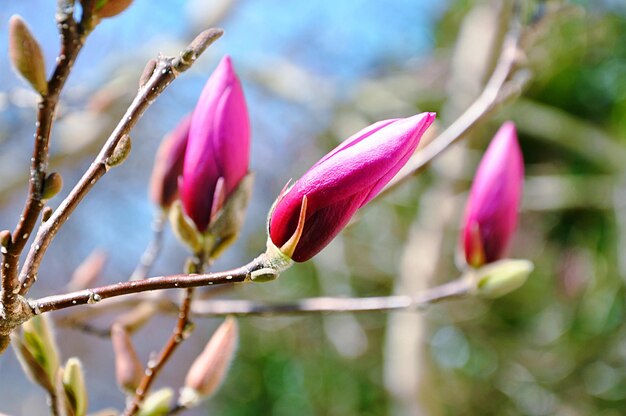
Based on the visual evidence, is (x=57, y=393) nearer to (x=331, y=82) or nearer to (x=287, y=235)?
(x=287, y=235)

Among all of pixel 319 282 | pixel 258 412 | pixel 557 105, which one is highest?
pixel 557 105

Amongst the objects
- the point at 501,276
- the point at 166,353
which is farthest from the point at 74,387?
the point at 501,276

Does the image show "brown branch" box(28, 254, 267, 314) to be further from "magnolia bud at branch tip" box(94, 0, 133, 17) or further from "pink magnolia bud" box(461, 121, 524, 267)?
"pink magnolia bud" box(461, 121, 524, 267)

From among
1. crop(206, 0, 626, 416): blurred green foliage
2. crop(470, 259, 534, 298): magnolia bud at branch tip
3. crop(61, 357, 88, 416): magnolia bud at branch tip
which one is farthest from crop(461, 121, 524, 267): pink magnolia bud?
crop(206, 0, 626, 416): blurred green foliage

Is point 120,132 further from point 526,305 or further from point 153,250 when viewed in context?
point 526,305

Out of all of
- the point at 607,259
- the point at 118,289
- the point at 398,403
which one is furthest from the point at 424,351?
the point at 118,289

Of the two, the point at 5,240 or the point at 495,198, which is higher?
the point at 495,198
